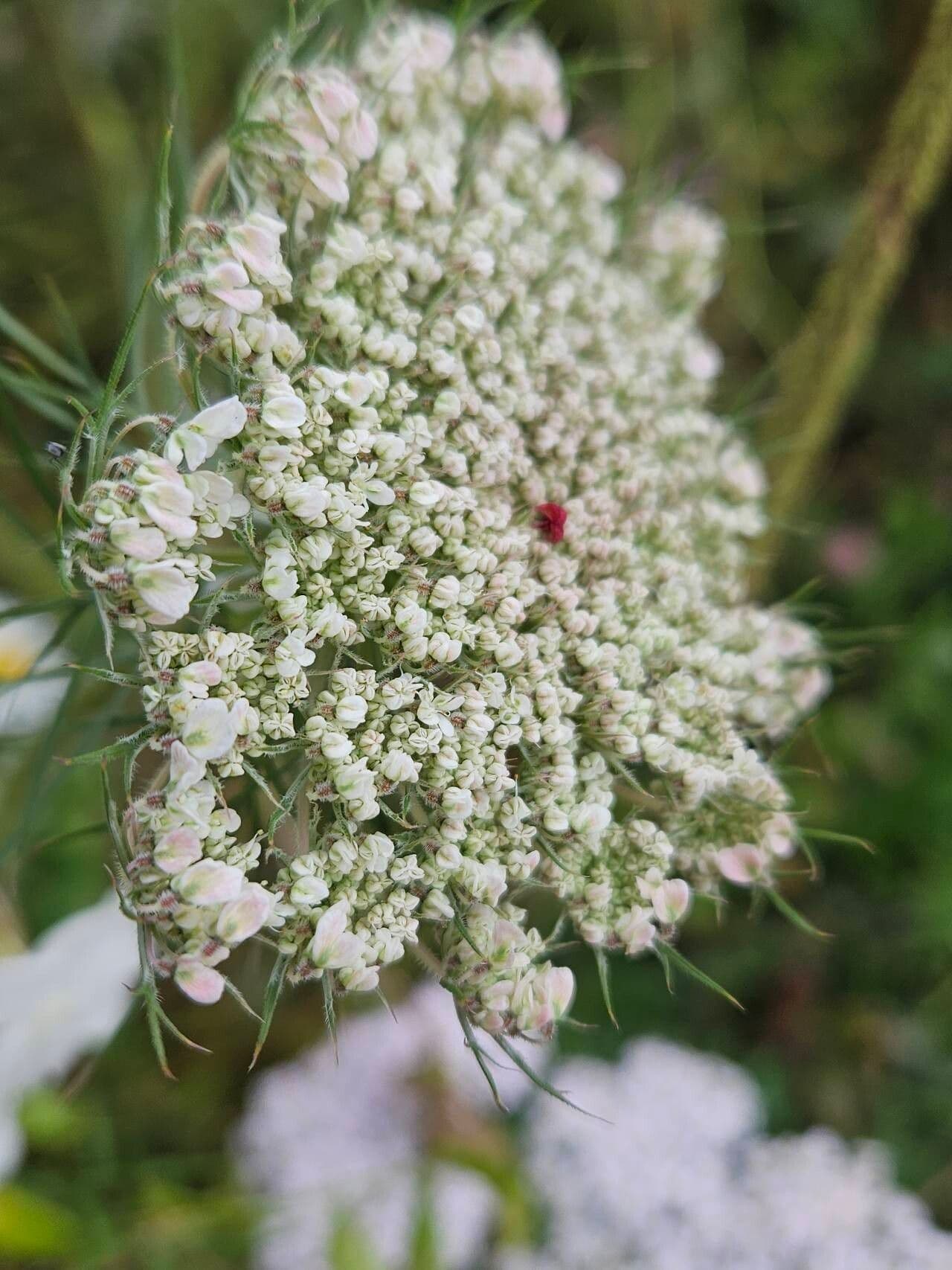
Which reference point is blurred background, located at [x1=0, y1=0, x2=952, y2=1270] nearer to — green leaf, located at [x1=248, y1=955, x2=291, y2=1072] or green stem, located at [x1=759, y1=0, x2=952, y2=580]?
green stem, located at [x1=759, y1=0, x2=952, y2=580]

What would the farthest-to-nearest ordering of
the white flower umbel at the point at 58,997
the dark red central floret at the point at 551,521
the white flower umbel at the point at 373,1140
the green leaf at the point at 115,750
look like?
the white flower umbel at the point at 373,1140
the white flower umbel at the point at 58,997
the dark red central floret at the point at 551,521
the green leaf at the point at 115,750

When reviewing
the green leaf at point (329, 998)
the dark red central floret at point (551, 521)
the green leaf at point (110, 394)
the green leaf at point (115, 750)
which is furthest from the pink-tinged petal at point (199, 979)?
the dark red central floret at point (551, 521)

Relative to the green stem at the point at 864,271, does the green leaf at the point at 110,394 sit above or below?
below

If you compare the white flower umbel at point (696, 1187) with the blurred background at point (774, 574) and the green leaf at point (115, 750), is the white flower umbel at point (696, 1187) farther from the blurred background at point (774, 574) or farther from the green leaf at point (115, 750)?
the green leaf at point (115, 750)

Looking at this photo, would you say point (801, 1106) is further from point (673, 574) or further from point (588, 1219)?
point (673, 574)

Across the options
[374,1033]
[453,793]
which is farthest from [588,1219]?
[453,793]

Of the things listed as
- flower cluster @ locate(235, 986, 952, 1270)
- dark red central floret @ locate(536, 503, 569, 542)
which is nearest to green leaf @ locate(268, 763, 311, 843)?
dark red central floret @ locate(536, 503, 569, 542)
